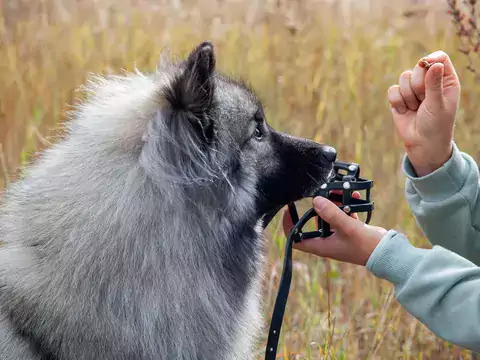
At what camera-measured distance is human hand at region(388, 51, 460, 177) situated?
78.3 inches

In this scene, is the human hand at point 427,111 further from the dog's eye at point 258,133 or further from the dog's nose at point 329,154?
the dog's eye at point 258,133

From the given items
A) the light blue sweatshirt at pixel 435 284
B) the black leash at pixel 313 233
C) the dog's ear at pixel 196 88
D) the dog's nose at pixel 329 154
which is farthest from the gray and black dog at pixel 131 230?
the light blue sweatshirt at pixel 435 284

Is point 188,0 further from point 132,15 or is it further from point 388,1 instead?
point 388,1

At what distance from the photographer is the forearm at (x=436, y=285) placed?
1785mm

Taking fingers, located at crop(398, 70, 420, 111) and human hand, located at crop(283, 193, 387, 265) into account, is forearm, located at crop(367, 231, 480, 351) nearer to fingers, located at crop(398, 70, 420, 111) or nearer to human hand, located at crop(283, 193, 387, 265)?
human hand, located at crop(283, 193, 387, 265)

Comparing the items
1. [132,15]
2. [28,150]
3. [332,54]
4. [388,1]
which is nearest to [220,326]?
[28,150]

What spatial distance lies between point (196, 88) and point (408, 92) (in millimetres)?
698

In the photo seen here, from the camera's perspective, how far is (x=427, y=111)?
200 centimetres

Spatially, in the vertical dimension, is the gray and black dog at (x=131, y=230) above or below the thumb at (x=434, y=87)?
below

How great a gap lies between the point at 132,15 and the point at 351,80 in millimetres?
2093

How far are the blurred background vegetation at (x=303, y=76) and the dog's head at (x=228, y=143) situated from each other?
74 cm

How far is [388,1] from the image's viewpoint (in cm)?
650

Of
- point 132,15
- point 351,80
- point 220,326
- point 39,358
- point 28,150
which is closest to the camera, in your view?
point 39,358

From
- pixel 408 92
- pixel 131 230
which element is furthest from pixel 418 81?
pixel 131 230
